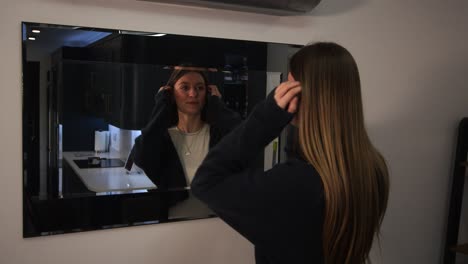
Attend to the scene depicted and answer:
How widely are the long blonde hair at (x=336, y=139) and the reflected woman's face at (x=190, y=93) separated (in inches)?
22.9

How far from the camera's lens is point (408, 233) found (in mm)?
1979

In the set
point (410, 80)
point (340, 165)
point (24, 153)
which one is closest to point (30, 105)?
point (24, 153)

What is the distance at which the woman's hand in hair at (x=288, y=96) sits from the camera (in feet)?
2.88

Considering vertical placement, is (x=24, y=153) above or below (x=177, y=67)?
below

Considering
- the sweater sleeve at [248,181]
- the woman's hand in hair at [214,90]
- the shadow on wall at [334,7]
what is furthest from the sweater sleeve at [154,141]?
the shadow on wall at [334,7]

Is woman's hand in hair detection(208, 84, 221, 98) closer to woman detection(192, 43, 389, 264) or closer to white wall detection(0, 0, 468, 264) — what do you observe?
white wall detection(0, 0, 468, 264)

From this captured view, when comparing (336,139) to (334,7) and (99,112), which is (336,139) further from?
(334,7)

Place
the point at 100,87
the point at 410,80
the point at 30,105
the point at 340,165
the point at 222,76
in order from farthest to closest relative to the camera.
A: the point at 410,80, the point at 222,76, the point at 100,87, the point at 30,105, the point at 340,165

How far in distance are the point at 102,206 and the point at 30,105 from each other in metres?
0.37

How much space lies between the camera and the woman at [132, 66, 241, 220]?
142cm

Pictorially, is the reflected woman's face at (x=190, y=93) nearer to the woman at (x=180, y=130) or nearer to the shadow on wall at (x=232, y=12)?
the woman at (x=180, y=130)

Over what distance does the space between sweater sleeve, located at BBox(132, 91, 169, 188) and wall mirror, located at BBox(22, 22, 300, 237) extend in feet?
0.05

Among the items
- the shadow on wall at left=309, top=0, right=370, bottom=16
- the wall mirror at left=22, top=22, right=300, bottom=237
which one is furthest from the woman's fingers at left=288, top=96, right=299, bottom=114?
the shadow on wall at left=309, top=0, right=370, bottom=16

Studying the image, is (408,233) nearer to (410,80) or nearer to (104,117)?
(410,80)
